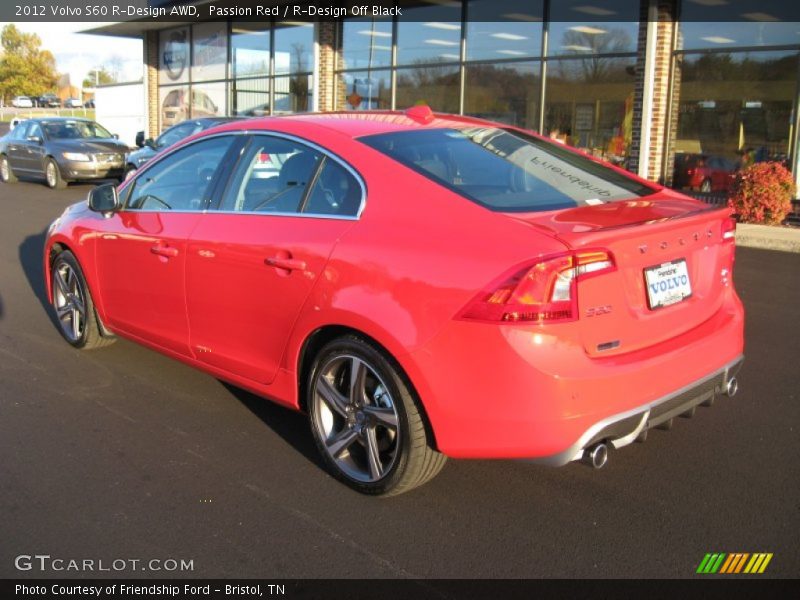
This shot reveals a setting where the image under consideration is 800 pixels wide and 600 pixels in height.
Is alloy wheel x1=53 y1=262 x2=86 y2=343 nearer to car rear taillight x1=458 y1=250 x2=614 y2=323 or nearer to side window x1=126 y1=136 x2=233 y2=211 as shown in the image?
side window x1=126 y1=136 x2=233 y2=211

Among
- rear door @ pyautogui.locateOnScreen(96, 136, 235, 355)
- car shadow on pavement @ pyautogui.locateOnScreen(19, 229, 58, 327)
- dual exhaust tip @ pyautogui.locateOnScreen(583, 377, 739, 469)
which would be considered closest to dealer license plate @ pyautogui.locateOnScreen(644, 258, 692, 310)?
dual exhaust tip @ pyautogui.locateOnScreen(583, 377, 739, 469)

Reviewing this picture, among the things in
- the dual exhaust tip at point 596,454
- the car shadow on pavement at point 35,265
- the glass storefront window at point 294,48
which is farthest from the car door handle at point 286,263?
the glass storefront window at point 294,48

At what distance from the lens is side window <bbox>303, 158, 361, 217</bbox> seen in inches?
149

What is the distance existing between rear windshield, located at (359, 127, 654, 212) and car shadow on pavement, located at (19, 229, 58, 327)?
4032 millimetres

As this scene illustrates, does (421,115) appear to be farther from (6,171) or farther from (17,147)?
(6,171)

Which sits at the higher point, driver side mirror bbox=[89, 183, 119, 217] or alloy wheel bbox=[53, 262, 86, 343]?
driver side mirror bbox=[89, 183, 119, 217]

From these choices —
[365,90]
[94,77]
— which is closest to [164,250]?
[365,90]

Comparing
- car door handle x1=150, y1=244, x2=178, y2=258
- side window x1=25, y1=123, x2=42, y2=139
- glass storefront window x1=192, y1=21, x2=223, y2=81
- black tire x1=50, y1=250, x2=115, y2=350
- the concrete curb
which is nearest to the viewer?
car door handle x1=150, y1=244, x2=178, y2=258

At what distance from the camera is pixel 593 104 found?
15.5 meters

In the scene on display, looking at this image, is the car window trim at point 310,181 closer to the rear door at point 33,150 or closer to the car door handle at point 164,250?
the car door handle at point 164,250

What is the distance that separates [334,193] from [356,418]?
104 centimetres

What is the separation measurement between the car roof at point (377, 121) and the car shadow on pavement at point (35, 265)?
3423 mm

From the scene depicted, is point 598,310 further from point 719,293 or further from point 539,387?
point 719,293

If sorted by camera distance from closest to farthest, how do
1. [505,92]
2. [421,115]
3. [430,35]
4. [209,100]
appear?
[421,115]
[505,92]
[430,35]
[209,100]
